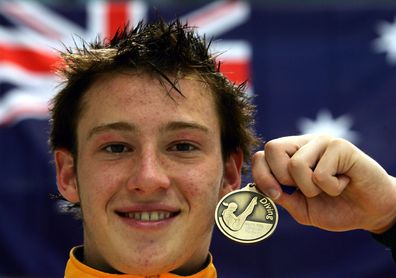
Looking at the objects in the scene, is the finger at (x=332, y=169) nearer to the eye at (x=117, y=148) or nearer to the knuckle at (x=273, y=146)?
the knuckle at (x=273, y=146)

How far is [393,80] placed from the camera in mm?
4840

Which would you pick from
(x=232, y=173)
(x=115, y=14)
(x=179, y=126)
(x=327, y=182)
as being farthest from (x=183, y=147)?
(x=115, y=14)

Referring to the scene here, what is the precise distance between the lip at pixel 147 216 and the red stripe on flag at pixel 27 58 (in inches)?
124

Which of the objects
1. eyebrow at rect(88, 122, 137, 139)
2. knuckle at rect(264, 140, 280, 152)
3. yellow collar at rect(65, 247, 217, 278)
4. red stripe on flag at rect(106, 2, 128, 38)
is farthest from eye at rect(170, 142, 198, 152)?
red stripe on flag at rect(106, 2, 128, 38)

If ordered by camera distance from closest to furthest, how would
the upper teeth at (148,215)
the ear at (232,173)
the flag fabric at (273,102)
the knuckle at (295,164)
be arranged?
1. the knuckle at (295,164)
2. the upper teeth at (148,215)
3. the ear at (232,173)
4. the flag fabric at (273,102)

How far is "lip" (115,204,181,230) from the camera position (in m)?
1.85

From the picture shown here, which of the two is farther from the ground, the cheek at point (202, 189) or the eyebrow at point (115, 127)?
the eyebrow at point (115, 127)

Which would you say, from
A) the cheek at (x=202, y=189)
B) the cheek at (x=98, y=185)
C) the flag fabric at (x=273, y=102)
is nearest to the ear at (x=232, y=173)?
the cheek at (x=202, y=189)

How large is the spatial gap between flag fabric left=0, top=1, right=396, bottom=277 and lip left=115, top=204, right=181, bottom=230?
9.58 feet

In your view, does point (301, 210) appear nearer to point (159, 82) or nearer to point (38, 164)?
point (159, 82)

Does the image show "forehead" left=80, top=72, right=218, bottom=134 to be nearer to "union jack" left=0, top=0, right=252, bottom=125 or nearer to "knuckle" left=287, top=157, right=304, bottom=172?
"knuckle" left=287, top=157, right=304, bottom=172

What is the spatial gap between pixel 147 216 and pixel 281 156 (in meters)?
0.35

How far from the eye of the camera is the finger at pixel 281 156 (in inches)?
70.9

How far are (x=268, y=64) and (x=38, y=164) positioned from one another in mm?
1531
